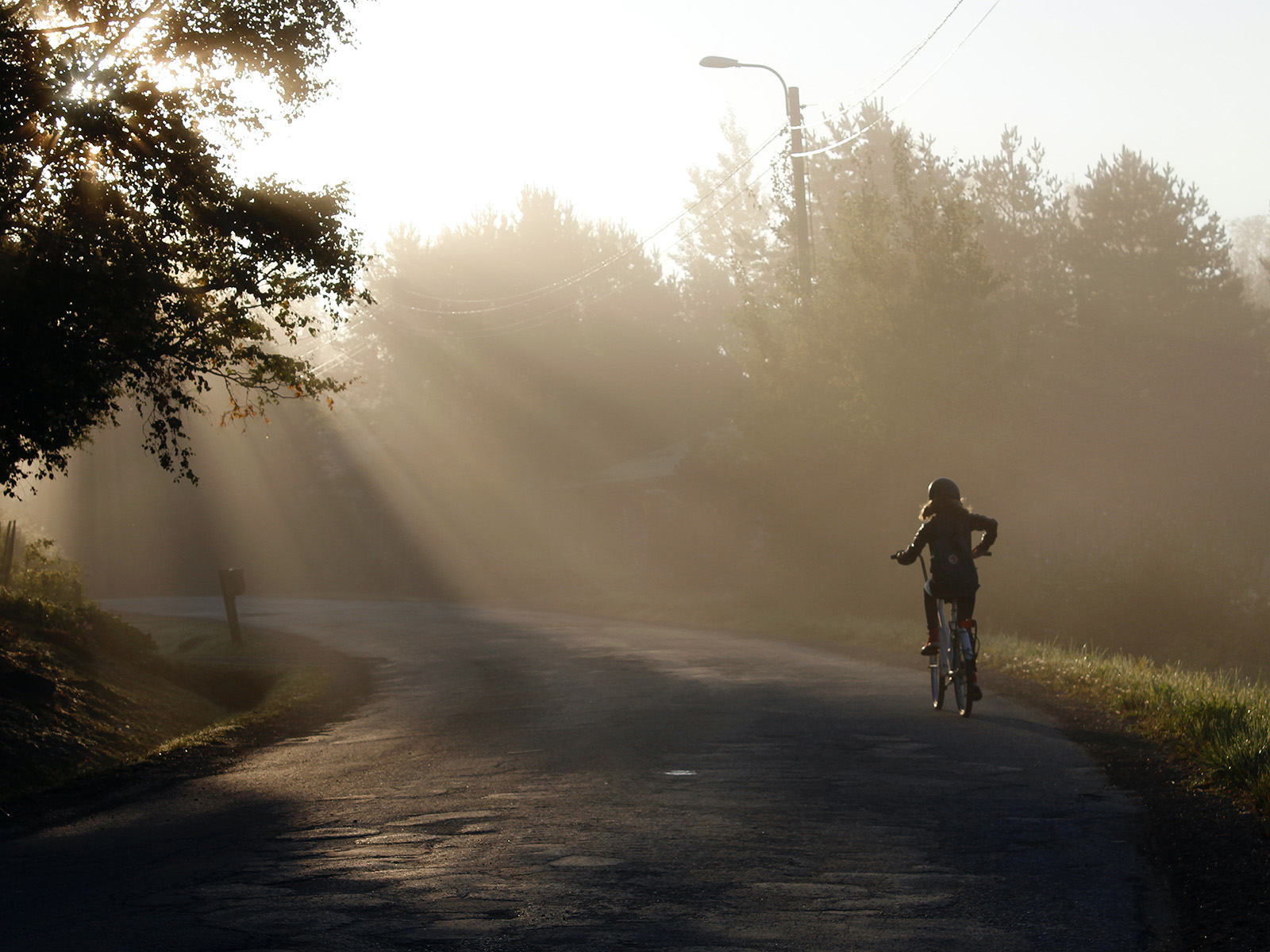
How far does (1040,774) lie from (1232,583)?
20.2m

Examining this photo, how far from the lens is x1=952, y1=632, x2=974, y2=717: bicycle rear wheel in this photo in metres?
10.2

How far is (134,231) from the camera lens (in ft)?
40.3

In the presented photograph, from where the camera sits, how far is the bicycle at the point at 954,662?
10.2 meters

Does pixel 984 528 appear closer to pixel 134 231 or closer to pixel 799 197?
pixel 134 231

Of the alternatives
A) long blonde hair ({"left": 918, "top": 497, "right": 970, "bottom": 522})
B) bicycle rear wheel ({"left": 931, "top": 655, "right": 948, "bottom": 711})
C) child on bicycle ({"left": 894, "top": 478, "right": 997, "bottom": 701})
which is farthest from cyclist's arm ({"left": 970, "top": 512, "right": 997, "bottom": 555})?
bicycle rear wheel ({"left": 931, "top": 655, "right": 948, "bottom": 711})

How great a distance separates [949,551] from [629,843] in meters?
5.46

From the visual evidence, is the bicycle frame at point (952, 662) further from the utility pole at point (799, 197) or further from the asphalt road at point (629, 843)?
the utility pole at point (799, 197)

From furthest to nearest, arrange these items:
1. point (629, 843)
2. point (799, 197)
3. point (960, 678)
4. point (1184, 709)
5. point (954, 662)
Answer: point (799, 197), point (954, 662), point (960, 678), point (1184, 709), point (629, 843)

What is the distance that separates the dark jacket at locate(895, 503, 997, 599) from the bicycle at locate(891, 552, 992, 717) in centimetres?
16

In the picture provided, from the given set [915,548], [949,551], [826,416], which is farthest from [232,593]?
[949,551]

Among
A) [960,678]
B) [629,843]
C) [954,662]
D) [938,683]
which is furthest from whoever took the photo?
Result: [938,683]

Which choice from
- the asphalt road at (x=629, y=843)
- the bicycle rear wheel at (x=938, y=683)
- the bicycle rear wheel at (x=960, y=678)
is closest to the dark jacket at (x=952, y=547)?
the bicycle rear wheel at (x=960, y=678)

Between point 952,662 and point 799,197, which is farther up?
point 799,197

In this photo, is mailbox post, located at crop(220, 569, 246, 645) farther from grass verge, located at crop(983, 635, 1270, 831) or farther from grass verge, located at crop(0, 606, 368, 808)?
grass verge, located at crop(983, 635, 1270, 831)
